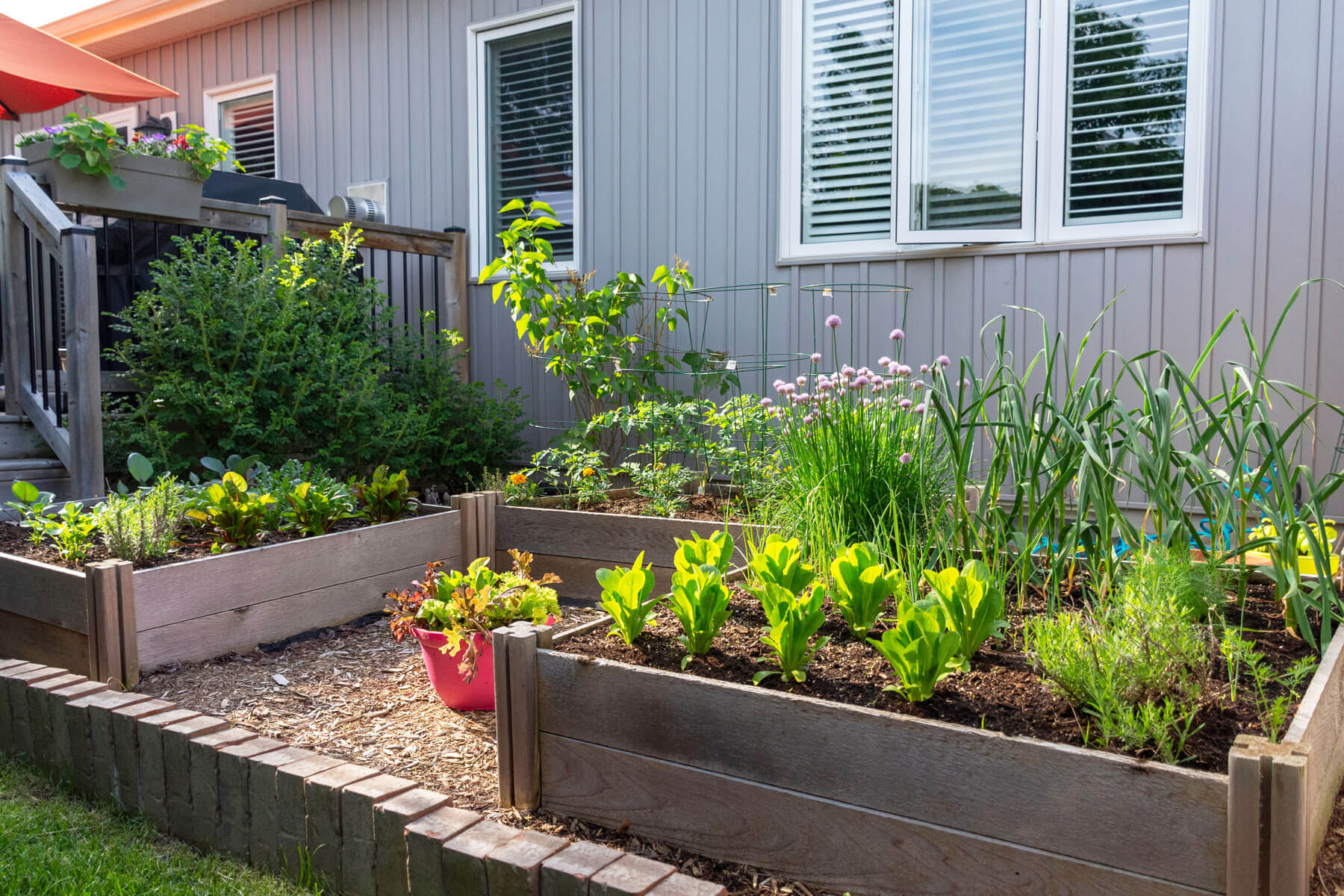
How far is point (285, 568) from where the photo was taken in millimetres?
2930

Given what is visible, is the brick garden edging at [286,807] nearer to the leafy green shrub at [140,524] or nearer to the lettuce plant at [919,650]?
the lettuce plant at [919,650]

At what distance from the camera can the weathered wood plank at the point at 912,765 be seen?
1.28 m

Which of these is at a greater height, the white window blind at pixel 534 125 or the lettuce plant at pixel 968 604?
the white window blind at pixel 534 125

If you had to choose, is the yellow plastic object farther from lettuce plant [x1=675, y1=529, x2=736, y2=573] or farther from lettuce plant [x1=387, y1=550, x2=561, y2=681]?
lettuce plant [x1=387, y1=550, x2=561, y2=681]

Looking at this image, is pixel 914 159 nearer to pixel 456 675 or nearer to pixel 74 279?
pixel 456 675

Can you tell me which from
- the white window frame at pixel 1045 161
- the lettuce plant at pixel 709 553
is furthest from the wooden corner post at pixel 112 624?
the white window frame at pixel 1045 161

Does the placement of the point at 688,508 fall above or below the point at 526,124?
below

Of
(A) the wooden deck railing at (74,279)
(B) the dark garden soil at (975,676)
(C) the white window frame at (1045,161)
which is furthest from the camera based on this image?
(C) the white window frame at (1045,161)

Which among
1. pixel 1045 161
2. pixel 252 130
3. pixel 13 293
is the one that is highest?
pixel 252 130

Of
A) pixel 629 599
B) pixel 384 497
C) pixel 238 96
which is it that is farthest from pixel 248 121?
pixel 629 599

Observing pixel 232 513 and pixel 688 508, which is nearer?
pixel 232 513

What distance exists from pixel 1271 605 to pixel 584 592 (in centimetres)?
211

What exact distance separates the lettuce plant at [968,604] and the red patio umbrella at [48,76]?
4.37m

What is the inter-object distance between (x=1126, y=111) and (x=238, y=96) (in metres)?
6.22
